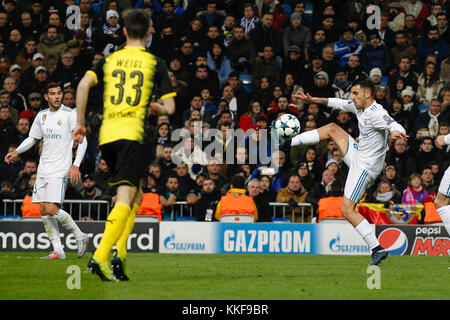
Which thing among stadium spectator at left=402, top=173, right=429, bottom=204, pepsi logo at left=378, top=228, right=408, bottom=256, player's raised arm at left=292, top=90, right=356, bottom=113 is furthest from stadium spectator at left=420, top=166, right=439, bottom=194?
player's raised arm at left=292, top=90, right=356, bottom=113

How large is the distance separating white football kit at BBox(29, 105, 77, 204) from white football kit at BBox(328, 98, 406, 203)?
4237 millimetres

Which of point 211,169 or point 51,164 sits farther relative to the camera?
point 211,169

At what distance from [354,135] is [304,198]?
212cm

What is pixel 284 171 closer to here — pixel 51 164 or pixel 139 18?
pixel 51 164

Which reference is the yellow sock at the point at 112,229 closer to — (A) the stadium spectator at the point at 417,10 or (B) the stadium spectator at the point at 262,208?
(B) the stadium spectator at the point at 262,208

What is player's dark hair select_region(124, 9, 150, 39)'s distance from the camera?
28.7 ft

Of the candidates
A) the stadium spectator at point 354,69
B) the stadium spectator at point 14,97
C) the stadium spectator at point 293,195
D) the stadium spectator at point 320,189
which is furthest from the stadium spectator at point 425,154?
the stadium spectator at point 14,97

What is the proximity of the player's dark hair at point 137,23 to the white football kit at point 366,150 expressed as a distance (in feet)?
12.5

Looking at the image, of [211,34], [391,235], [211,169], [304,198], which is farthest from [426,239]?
[211,34]

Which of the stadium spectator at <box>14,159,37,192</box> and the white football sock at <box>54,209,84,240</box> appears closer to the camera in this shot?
the white football sock at <box>54,209,84,240</box>

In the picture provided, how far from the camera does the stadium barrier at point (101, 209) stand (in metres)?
17.2

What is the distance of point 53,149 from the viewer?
13.4 metres

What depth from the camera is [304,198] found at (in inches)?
687

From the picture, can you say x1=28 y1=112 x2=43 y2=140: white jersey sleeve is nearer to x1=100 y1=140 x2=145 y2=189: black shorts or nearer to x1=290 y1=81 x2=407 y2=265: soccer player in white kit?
x1=290 y1=81 x2=407 y2=265: soccer player in white kit
